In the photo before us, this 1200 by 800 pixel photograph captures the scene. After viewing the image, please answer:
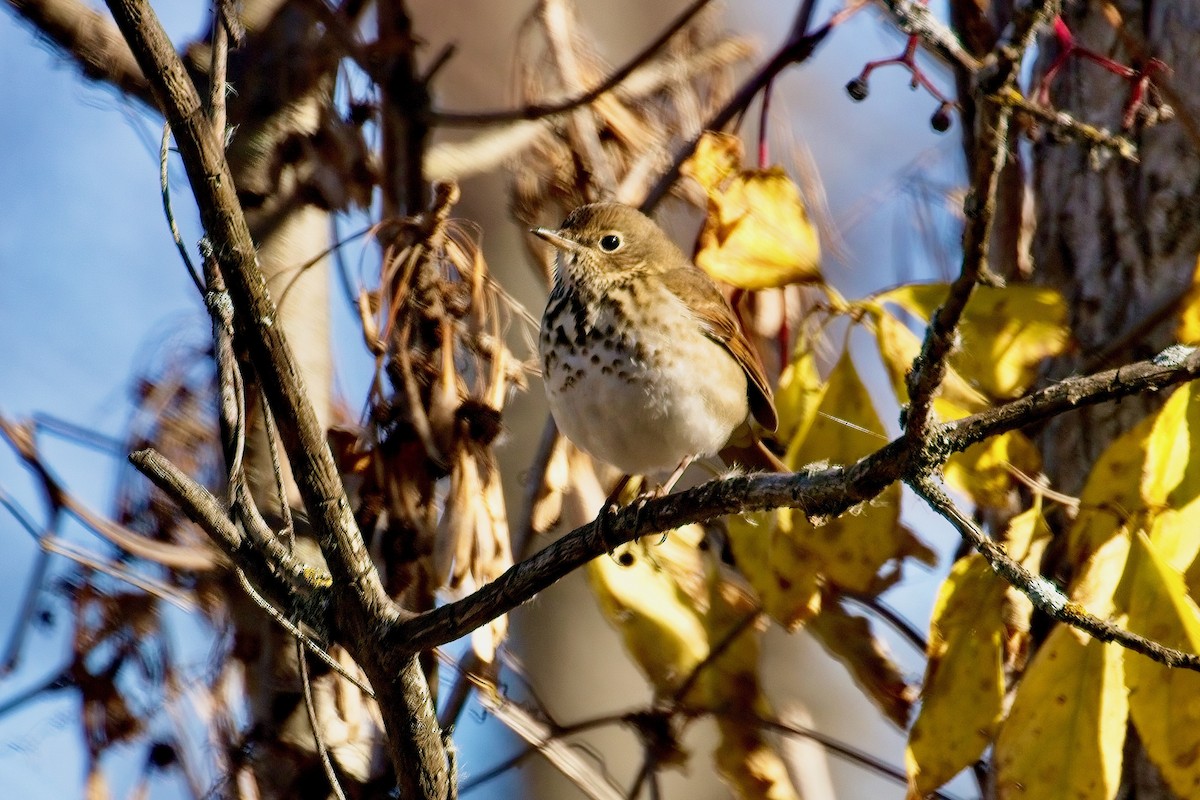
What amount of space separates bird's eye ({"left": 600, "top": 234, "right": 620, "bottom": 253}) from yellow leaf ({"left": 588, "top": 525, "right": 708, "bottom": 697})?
793mm

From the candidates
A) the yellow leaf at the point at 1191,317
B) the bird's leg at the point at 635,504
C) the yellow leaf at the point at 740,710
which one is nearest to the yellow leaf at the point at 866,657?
the yellow leaf at the point at 740,710

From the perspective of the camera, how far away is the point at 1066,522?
3.41m

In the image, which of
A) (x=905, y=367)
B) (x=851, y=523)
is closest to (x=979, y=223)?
(x=905, y=367)

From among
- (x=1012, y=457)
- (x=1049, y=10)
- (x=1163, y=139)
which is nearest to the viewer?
(x=1049, y=10)

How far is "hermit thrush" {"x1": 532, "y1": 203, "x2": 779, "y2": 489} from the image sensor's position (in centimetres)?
318

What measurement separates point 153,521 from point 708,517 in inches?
66.8

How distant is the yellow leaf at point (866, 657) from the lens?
3145mm

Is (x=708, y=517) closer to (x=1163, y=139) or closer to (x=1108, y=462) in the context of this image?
(x=1108, y=462)

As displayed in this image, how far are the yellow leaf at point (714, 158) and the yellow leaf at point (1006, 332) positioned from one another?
616 mm

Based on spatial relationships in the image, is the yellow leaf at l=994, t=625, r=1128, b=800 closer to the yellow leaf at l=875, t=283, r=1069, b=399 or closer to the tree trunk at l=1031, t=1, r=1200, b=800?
the yellow leaf at l=875, t=283, r=1069, b=399

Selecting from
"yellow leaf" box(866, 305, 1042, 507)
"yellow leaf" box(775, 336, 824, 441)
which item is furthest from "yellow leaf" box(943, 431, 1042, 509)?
"yellow leaf" box(775, 336, 824, 441)

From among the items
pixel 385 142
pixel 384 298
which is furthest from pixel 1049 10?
pixel 385 142

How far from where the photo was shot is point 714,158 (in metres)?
3.28

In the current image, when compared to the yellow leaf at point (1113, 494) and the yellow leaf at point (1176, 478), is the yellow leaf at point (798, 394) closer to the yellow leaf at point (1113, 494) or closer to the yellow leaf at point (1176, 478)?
the yellow leaf at point (1113, 494)
